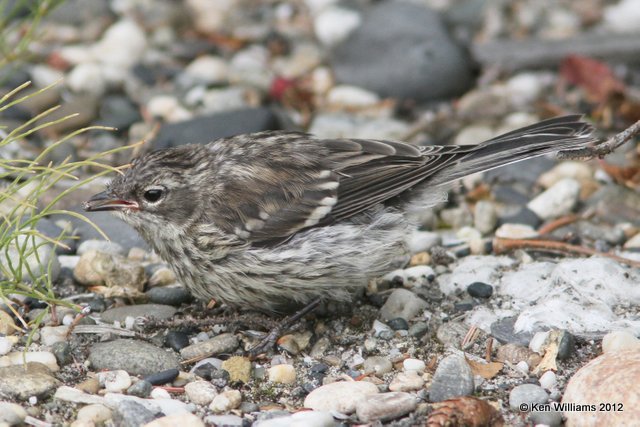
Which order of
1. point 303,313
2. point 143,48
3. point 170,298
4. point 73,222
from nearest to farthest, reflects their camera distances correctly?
1. point 303,313
2. point 170,298
3. point 73,222
4. point 143,48

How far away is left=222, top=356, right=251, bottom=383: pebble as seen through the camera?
4.52 meters

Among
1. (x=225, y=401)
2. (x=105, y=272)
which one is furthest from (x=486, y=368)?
(x=105, y=272)

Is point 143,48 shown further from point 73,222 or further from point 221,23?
point 73,222

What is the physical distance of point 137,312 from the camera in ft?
16.7

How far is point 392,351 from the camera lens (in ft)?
15.7

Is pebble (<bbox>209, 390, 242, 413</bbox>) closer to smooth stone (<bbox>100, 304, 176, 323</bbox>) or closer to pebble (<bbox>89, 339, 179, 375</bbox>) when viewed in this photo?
pebble (<bbox>89, 339, 179, 375</bbox>)

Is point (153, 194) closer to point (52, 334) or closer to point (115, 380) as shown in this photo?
point (52, 334)

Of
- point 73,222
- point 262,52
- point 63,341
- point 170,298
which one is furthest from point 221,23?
point 63,341

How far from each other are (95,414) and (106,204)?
4.49 ft

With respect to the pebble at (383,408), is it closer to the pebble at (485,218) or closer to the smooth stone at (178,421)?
the smooth stone at (178,421)

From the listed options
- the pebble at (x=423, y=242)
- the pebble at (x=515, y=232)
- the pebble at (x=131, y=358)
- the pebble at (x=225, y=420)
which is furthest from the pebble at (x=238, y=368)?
the pebble at (x=515, y=232)

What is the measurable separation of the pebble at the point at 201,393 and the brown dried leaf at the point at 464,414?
1.04 m

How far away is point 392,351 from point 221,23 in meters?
5.53

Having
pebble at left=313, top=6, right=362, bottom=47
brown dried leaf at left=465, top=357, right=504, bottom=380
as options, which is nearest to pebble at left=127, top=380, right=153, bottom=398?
brown dried leaf at left=465, top=357, right=504, bottom=380
